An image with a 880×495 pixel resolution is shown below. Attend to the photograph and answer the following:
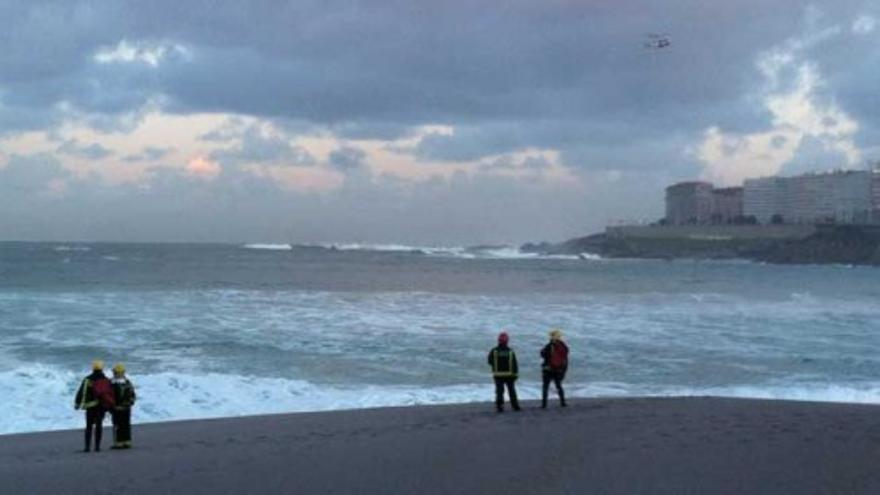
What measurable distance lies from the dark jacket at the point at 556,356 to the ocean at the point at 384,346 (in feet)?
14.0

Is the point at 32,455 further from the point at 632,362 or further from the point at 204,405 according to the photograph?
the point at 632,362

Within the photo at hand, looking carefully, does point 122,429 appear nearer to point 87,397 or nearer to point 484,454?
point 87,397

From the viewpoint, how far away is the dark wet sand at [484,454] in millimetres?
10008

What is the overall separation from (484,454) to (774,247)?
15361 centimetres

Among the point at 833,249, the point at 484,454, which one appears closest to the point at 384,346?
the point at 484,454

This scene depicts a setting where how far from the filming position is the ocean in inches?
819

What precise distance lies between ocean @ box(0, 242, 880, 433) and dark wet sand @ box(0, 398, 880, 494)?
13.4ft

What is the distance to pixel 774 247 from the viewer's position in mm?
157000

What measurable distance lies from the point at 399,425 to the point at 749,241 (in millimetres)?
158883

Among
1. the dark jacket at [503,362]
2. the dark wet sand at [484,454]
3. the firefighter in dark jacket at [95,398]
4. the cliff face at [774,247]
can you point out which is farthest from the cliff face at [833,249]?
the firefighter in dark jacket at [95,398]

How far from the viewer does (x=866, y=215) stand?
7426 inches

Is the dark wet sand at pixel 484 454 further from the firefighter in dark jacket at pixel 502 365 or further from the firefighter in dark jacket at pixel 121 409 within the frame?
the firefighter in dark jacket at pixel 502 365

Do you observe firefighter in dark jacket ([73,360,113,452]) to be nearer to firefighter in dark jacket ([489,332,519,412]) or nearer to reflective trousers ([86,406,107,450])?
reflective trousers ([86,406,107,450])

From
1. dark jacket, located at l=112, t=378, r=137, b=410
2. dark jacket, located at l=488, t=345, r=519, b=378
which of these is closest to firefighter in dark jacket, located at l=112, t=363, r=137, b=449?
dark jacket, located at l=112, t=378, r=137, b=410
